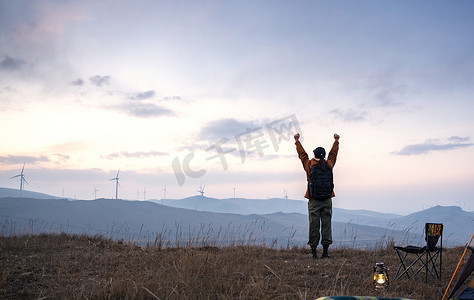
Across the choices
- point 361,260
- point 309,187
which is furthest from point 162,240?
point 361,260

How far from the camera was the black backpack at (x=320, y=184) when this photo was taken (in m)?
7.41

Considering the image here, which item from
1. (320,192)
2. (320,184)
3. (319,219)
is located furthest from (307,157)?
(319,219)

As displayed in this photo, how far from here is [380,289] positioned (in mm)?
4891

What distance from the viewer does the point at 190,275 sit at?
5051 millimetres

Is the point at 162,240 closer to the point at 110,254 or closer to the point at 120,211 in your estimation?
the point at 110,254

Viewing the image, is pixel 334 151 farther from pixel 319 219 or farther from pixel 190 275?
pixel 190 275

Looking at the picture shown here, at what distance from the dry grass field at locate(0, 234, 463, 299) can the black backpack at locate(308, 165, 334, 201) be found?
1261mm

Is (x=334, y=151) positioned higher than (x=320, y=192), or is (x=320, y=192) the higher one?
(x=334, y=151)

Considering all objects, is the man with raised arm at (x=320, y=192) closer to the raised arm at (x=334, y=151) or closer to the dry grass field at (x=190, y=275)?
the raised arm at (x=334, y=151)

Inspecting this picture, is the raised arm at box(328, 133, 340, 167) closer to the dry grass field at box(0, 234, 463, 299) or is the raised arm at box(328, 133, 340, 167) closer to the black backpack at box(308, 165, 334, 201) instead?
the black backpack at box(308, 165, 334, 201)

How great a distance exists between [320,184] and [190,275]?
11.2 ft

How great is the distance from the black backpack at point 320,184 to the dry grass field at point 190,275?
4.14 ft

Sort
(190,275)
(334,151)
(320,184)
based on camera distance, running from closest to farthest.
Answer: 1. (190,275)
2. (320,184)
3. (334,151)

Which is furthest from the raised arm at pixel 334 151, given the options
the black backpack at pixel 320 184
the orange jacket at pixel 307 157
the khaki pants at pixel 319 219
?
the khaki pants at pixel 319 219
